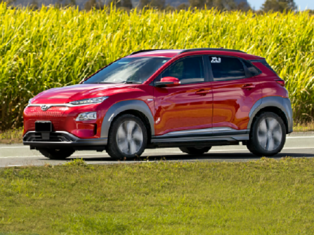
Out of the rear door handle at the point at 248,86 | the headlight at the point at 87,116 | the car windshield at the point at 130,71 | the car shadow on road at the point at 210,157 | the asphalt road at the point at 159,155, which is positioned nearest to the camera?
the headlight at the point at 87,116

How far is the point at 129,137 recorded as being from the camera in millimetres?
11250

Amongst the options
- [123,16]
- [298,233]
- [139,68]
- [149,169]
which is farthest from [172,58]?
[123,16]

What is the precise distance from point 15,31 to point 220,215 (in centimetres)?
1326

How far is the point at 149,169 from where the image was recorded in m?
10.0

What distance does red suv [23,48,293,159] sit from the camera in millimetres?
11016

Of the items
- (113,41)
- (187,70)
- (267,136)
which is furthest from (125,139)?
(113,41)

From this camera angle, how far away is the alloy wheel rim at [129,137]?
36.7 feet

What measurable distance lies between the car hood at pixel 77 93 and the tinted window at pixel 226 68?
1.75 metres

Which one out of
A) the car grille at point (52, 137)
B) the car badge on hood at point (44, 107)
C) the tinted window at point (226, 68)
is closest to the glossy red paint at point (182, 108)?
the tinted window at point (226, 68)

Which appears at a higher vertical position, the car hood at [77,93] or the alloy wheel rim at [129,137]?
the car hood at [77,93]

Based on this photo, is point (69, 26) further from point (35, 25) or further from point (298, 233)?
point (298, 233)

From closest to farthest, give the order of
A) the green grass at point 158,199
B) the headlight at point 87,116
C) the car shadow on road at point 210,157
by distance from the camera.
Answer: the green grass at point 158,199, the headlight at point 87,116, the car shadow on road at point 210,157

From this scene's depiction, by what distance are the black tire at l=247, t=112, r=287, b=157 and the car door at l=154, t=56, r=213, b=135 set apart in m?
1.04

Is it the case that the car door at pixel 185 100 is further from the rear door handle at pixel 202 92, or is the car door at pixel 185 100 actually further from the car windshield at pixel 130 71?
the car windshield at pixel 130 71
